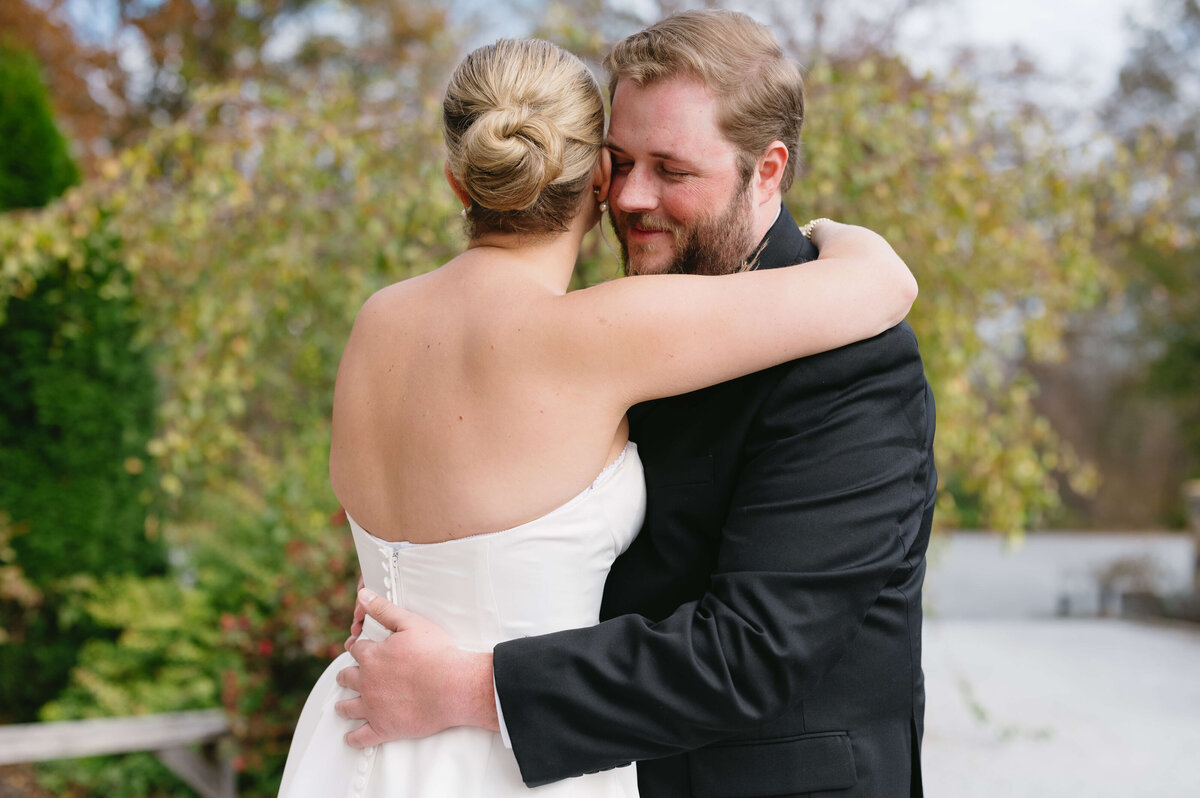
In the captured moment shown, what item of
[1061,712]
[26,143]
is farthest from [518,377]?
[1061,712]

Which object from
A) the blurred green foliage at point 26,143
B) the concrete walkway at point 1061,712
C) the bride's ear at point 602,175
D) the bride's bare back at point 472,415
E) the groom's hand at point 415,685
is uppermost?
the blurred green foliage at point 26,143

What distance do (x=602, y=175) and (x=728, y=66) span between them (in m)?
0.28

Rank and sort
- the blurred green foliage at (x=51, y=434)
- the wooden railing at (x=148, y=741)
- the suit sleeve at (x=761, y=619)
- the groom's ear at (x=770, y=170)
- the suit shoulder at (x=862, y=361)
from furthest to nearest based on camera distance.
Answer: the blurred green foliage at (x=51, y=434)
the wooden railing at (x=148, y=741)
the groom's ear at (x=770, y=170)
the suit shoulder at (x=862, y=361)
the suit sleeve at (x=761, y=619)

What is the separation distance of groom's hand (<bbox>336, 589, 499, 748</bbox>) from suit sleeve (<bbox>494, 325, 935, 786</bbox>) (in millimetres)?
56

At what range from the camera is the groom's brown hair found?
1.70m

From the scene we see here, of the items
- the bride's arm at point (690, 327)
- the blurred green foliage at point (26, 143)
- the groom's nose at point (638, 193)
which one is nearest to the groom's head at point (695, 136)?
the groom's nose at point (638, 193)

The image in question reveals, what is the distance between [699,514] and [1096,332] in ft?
70.5

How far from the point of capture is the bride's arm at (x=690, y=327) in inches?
56.5

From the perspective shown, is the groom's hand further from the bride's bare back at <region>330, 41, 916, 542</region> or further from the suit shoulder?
the suit shoulder

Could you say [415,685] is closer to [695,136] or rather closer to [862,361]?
[862,361]

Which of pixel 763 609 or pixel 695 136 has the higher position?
pixel 695 136

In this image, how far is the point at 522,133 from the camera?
4.99 feet

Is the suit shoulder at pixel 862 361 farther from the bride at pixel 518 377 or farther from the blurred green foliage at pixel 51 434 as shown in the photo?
the blurred green foliage at pixel 51 434

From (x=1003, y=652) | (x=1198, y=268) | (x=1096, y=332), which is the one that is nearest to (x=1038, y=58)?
(x=1003, y=652)
